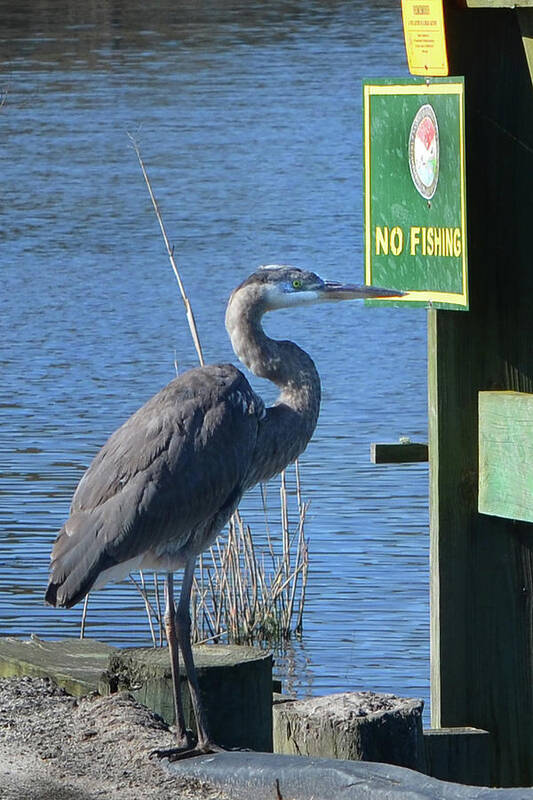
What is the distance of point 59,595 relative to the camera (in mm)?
5074

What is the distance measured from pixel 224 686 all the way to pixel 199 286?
989 cm

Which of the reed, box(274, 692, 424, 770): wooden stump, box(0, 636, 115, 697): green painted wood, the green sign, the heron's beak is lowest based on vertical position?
the reed

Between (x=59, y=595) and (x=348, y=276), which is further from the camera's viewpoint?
(x=348, y=276)

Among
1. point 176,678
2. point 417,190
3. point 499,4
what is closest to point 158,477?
point 176,678

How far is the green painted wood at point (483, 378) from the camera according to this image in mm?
4902

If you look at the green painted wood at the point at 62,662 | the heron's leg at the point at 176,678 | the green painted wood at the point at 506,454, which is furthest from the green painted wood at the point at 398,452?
the green painted wood at the point at 62,662

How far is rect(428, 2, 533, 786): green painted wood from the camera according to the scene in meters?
4.90

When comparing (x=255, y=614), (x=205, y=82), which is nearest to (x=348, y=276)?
(x=255, y=614)

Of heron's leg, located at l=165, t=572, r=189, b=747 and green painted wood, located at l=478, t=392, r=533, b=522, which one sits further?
heron's leg, located at l=165, t=572, r=189, b=747

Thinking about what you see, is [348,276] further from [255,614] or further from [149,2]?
[149,2]

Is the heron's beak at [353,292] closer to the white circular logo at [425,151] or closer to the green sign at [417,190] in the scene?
the green sign at [417,190]

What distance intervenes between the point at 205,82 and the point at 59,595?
24.1 metres

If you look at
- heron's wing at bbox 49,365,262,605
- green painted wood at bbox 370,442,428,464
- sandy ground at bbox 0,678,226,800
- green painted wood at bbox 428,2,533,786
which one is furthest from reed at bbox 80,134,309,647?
green painted wood at bbox 428,2,533,786

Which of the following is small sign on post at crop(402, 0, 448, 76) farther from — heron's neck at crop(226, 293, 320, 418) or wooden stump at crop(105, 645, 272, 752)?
wooden stump at crop(105, 645, 272, 752)
